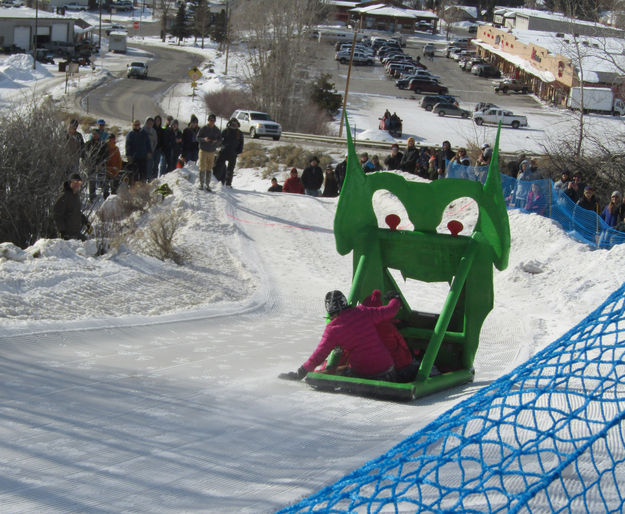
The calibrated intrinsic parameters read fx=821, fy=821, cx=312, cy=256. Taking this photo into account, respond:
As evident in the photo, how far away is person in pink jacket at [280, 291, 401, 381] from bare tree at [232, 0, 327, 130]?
39516 mm

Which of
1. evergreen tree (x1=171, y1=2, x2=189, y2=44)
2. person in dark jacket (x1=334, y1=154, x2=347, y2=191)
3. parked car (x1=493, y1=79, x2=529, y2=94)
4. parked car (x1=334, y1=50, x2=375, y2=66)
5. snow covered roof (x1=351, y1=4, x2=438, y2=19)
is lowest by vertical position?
person in dark jacket (x1=334, y1=154, x2=347, y2=191)

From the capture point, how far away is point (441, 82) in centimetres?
6638

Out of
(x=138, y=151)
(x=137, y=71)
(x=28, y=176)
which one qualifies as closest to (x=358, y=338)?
(x=28, y=176)

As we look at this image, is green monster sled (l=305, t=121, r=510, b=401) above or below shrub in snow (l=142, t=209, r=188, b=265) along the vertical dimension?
above

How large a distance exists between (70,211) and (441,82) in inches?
2289

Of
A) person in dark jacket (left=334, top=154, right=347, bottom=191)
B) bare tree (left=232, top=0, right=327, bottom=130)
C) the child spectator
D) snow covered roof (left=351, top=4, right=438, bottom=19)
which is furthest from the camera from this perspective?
snow covered roof (left=351, top=4, right=438, bottom=19)

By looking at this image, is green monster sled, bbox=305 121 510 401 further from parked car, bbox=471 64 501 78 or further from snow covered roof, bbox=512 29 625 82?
parked car, bbox=471 64 501 78

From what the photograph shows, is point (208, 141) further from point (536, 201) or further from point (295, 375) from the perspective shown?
point (295, 375)

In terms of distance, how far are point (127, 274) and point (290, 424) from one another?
5219mm

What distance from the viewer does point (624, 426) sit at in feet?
17.6

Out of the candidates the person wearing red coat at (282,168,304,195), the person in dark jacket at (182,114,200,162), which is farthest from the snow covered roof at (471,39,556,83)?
the person in dark jacket at (182,114,200,162)

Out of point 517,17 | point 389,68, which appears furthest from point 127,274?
point 517,17

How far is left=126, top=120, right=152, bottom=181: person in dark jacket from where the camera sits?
17109mm

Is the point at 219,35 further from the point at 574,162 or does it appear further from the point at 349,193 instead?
the point at 349,193
